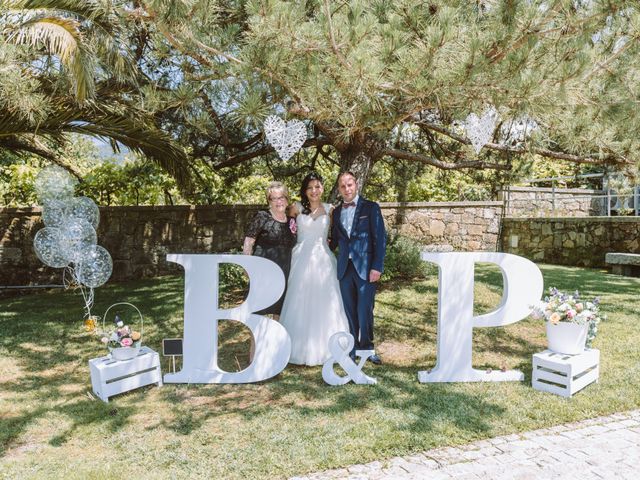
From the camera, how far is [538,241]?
10.9 meters

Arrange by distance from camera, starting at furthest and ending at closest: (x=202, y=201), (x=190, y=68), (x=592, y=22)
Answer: (x=202, y=201) → (x=190, y=68) → (x=592, y=22)

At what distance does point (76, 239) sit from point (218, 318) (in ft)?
5.19

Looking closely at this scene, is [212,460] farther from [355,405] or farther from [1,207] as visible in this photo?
[1,207]

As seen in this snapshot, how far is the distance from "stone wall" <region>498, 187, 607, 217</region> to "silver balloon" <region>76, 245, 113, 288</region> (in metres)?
9.20

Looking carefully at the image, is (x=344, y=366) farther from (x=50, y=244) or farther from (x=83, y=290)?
(x=83, y=290)

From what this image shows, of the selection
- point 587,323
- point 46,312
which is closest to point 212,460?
point 587,323

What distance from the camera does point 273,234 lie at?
4309mm

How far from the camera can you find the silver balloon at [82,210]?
4.53 meters

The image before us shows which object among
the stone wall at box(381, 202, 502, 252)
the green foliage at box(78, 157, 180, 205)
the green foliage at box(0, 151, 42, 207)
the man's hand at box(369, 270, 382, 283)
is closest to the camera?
the man's hand at box(369, 270, 382, 283)

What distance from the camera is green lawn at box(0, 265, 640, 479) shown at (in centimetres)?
273

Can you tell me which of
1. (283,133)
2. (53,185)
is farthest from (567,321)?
(53,185)

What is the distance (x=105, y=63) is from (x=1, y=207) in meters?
4.04

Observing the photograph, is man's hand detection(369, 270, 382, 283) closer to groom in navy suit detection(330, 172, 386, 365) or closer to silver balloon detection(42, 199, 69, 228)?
groom in navy suit detection(330, 172, 386, 365)

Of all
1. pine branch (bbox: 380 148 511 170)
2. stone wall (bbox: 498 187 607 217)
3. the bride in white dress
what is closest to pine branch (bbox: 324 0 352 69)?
the bride in white dress
